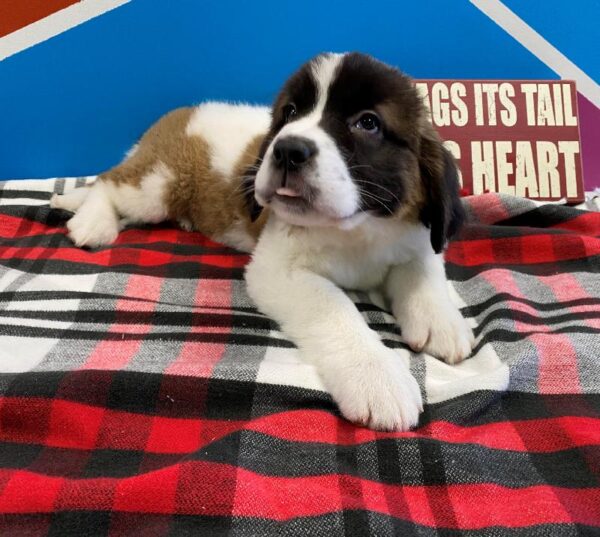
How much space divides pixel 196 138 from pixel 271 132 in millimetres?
711

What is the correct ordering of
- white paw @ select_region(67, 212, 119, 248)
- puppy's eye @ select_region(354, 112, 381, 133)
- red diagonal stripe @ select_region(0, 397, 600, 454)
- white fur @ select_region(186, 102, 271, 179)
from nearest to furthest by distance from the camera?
red diagonal stripe @ select_region(0, 397, 600, 454) < puppy's eye @ select_region(354, 112, 381, 133) < white paw @ select_region(67, 212, 119, 248) < white fur @ select_region(186, 102, 271, 179)

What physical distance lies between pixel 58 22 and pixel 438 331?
232cm

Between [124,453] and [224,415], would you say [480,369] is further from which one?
[124,453]

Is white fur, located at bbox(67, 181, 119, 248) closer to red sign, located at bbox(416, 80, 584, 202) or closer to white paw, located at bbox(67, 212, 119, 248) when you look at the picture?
white paw, located at bbox(67, 212, 119, 248)

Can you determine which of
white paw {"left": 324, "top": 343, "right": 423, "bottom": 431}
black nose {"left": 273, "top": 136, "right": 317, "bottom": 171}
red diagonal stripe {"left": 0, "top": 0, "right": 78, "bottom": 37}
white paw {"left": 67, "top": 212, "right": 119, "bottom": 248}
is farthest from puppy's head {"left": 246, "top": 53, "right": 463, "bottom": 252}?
red diagonal stripe {"left": 0, "top": 0, "right": 78, "bottom": 37}

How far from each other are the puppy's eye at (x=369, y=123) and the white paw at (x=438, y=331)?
521 mm

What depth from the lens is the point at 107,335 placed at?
158cm

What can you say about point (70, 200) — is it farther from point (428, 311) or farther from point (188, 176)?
point (428, 311)

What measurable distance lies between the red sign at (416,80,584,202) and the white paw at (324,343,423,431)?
5.40ft

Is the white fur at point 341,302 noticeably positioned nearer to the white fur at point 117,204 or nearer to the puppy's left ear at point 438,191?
the puppy's left ear at point 438,191

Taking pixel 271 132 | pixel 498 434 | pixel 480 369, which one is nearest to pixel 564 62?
pixel 271 132

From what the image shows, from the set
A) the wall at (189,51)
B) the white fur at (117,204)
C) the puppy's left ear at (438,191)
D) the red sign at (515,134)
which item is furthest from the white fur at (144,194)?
the red sign at (515,134)

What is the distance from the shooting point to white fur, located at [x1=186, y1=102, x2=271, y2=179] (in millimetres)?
2301

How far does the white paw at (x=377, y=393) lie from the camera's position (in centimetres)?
123
